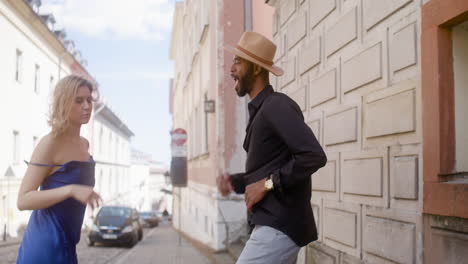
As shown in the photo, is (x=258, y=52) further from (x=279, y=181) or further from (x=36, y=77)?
(x=36, y=77)

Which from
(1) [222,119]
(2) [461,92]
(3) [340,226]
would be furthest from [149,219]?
(2) [461,92]

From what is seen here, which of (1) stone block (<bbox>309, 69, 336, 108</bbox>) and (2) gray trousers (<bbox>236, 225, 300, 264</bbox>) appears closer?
(2) gray trousers (<bbox>236, 225, 300, 264</bbox>)

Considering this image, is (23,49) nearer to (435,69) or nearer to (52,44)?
(52,44)

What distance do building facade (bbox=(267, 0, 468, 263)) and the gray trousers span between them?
1.17 m

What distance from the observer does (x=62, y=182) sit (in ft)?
9.42

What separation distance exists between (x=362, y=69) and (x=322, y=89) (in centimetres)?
116

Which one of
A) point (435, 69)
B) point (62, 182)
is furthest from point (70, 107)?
point (435, 69)

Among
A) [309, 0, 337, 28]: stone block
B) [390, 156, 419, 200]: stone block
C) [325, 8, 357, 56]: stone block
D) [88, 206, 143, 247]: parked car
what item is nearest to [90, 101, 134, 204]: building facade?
[88, 206, 143, 247]: parked car

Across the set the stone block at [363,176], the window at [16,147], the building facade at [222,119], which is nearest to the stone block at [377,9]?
the stone block at [363,176]

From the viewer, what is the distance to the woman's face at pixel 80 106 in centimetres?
294

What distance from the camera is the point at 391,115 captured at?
14.5ft

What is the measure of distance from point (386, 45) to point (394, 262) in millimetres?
1648

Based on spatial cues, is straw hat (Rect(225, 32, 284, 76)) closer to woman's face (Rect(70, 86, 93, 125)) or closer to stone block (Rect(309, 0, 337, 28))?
woman's face (Rect(70, 86, 93, 125))

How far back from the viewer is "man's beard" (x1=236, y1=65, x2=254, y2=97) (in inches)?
128
